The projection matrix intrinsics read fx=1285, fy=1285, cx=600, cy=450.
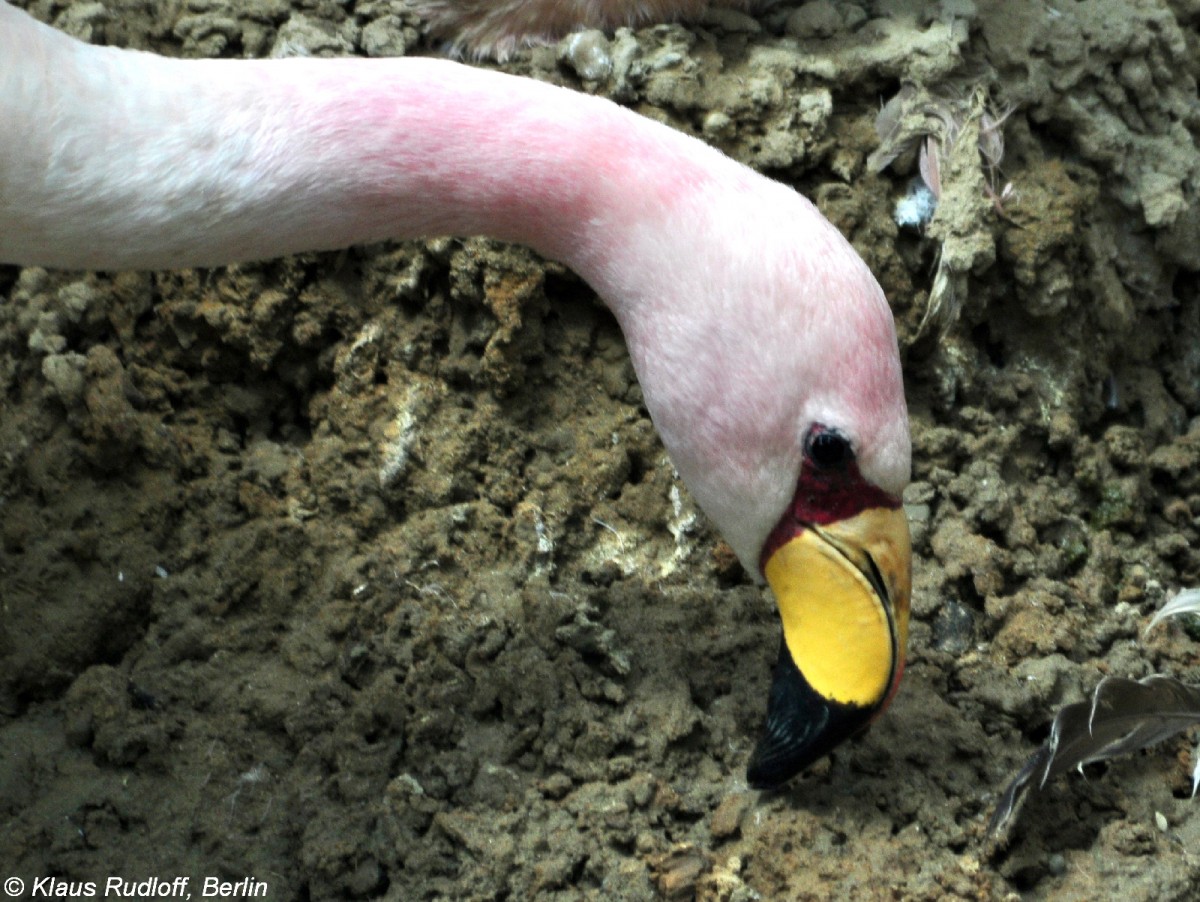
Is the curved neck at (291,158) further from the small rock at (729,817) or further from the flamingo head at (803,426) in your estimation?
the small rock at (729,817)

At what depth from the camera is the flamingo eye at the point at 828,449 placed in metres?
2.25

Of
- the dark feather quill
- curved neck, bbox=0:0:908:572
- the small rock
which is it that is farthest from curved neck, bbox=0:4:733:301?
the dark feather quill

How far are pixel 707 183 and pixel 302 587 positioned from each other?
125cm

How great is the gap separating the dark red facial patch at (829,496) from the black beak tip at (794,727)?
0.25 m

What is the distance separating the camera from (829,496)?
2.30 meters

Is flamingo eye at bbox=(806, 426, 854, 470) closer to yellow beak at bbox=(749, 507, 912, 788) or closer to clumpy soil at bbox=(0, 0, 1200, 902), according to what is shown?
yellow beak at bbox=(749, 507, 912, 788)

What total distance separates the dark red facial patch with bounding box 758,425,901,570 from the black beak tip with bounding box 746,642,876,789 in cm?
25

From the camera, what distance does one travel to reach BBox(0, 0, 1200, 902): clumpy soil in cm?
241

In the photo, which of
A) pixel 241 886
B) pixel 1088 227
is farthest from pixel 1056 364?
pixel 241 886

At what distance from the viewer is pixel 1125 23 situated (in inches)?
136

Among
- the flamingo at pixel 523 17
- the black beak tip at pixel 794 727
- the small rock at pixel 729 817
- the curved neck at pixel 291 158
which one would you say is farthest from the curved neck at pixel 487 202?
the flamingo at pixel 523 17

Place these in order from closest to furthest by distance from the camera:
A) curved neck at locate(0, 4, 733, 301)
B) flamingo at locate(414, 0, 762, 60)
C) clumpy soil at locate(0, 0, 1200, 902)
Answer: curved neck at locate(0, 4, 733, 301) → clumpy soil at locate(0, 0, 1200, 902) → flamingo at locate(414, 0, 762, 60)

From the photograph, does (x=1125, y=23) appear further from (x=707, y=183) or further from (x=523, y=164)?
(x=523, y=164)

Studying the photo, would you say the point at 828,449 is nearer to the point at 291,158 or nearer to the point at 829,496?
the point at 829,496
